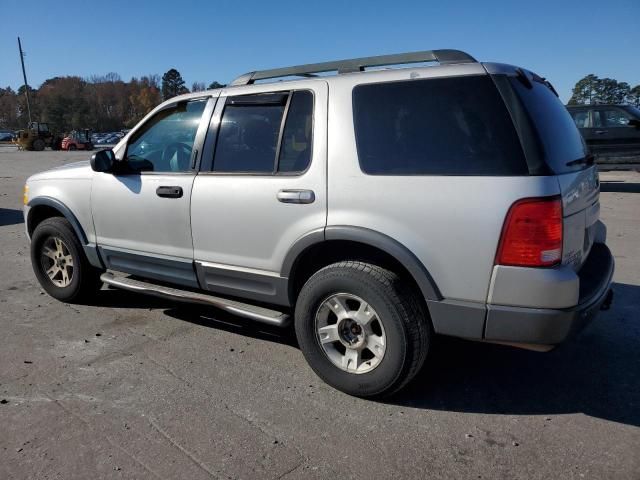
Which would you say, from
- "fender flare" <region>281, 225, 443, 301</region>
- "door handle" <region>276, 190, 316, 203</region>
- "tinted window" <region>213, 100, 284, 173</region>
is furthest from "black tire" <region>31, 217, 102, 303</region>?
"fender flare" <region>281, 225, 443, 301</region>

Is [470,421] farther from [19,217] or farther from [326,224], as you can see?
[19,217]

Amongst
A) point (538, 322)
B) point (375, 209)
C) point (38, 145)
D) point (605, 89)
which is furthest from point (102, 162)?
point (38, 145)

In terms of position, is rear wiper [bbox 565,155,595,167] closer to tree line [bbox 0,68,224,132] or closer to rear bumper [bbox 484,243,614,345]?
rear bumper [bbox 484,243,614,345]

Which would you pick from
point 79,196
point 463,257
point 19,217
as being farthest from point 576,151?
point 19,217

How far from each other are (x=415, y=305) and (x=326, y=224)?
2.33 ft

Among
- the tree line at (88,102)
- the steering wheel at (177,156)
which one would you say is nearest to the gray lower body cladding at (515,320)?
the steering wheel at (177,156)

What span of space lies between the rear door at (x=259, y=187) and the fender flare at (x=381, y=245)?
0.17 feet

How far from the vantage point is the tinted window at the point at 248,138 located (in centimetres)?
351

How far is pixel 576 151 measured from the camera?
10.4 ft

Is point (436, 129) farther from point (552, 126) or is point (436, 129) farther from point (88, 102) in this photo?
point (88, 102)

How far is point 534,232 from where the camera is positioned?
2.57 meters

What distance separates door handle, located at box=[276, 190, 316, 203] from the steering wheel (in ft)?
3.24

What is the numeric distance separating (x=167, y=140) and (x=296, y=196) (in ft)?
4.96

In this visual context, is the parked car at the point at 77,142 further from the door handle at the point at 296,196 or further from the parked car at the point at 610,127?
the door handle at the point at 296,196
